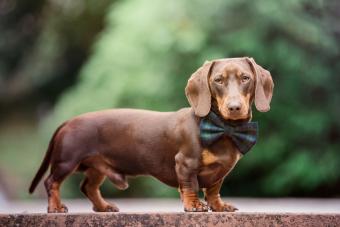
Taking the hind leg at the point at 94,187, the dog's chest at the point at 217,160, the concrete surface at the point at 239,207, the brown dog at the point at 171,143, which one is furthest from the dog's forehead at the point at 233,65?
the hind leg at the point at 94,187

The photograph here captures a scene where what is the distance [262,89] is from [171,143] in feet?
1.53

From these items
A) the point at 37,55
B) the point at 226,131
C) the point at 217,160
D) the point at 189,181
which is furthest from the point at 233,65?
the point at 37,55

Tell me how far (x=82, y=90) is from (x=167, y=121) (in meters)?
7.20

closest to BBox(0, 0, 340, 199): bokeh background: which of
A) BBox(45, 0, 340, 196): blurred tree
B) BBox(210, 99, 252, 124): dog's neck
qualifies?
BBox(45, 0, 340, 196): blurred tree

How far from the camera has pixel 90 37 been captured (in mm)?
13625

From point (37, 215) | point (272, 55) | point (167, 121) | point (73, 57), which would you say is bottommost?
point (73, 57)

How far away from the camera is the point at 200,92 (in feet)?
11.8

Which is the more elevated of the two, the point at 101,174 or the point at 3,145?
the point at 101,174

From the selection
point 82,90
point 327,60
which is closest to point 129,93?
point 82,90

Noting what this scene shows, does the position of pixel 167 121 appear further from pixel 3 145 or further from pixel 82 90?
pixel 3 145

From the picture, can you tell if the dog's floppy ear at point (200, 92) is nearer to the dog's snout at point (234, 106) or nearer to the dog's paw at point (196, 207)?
the dog's snout at point (234, 106)

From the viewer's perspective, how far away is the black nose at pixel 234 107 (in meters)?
3.41

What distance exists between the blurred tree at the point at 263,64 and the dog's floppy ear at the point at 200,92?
635cm

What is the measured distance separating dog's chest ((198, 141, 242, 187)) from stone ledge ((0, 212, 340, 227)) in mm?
188
